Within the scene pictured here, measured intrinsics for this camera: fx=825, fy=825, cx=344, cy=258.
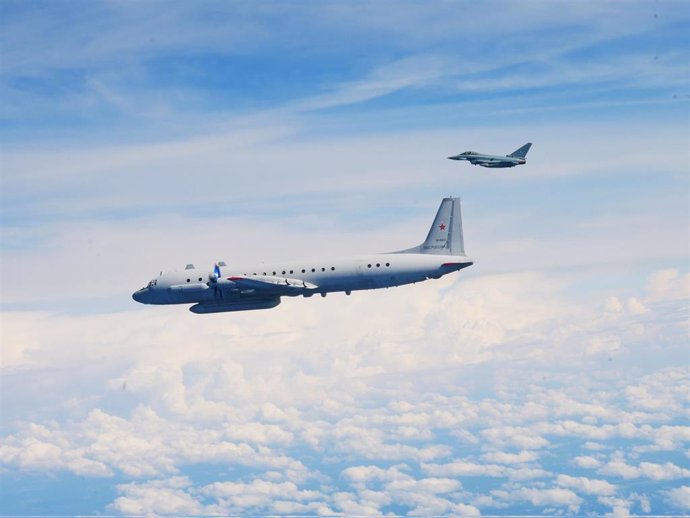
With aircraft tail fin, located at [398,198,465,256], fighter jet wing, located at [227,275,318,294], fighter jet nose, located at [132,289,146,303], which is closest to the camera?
fighter jet wing, located at [227,275,318,294]

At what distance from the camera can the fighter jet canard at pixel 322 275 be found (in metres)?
119

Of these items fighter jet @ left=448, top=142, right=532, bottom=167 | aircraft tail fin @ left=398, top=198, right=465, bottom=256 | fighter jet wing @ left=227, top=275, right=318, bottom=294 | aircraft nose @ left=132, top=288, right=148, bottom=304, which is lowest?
fighter jet wing @ left=227, top=275, right=318, bottom=294

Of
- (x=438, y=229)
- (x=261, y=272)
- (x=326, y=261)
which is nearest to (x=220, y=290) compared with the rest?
(x=261, y=272)

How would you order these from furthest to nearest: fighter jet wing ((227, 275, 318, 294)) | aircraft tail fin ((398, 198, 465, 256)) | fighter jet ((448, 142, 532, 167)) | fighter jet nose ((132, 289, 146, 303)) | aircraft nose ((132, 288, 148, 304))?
1. fighter jet ((448, 142, 532, 167))
2. fighter jet nose ((132, 289, 146, 303))
3. aircraft nose ((132, 288, 148, 304))
4. aircraft tail fin ((398, 198, 465, 256))
5. fighter jet wing ((227, 275, 318, 294))

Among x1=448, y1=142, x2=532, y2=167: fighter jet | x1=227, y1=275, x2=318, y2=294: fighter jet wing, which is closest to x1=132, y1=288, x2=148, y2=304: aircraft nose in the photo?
x1=227, y1=275, x2=318, y2=294: fighter jet wing

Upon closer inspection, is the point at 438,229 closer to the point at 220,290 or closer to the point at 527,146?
the point at 220,290

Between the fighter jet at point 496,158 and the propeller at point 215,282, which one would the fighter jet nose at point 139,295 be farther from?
the fighter jet at point 496,158

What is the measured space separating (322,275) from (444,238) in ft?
62.4

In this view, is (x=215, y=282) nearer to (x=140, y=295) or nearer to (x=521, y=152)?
(x=140, y=295)

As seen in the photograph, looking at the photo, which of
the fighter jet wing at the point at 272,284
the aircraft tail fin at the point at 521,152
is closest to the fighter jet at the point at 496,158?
the aircraft tail fin at the point at 521,152

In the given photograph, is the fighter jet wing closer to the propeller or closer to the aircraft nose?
the propeller

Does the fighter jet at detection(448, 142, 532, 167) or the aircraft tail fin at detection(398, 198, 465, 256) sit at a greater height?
the fighter jet at detection(448, 142, 532, 167)

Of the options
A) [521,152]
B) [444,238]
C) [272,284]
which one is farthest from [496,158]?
[272,284]

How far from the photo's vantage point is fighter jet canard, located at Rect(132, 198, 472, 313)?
118938 mm
